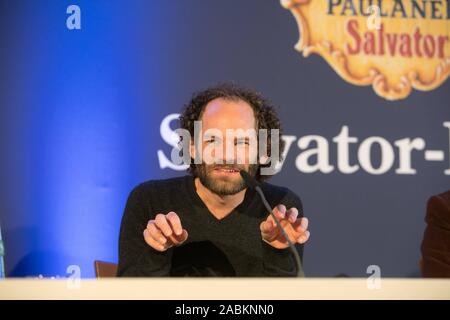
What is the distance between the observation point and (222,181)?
2.84 metres

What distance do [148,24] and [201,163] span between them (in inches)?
26.5

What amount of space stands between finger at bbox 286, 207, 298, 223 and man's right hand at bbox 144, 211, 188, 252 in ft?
1.38

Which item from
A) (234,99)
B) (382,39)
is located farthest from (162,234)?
(382,39)

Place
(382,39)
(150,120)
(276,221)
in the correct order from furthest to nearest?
(382,39), (150,120), (276,221)

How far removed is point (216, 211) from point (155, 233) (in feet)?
0.96

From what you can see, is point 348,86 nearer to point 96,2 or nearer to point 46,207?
point 96,2

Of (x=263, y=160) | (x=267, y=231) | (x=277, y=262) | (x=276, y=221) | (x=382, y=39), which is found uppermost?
(x=382, y=39)

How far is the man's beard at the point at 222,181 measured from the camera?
2842 mm

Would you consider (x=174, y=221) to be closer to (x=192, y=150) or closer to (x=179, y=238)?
(x=179, y=238)

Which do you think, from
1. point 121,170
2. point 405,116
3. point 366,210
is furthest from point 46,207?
point 405,116

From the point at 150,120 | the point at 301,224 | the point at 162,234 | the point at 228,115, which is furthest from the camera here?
the point at 150,120

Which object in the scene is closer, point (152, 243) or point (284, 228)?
point (284, 228)

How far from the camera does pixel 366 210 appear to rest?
120 inches

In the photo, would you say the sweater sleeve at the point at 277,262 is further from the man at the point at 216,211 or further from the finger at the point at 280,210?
the finger at the point at 280,210
